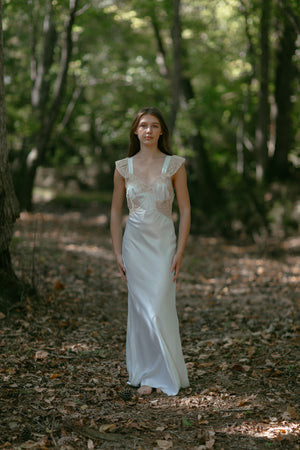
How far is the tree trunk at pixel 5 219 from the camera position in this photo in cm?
551

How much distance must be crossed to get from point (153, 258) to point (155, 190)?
597mm

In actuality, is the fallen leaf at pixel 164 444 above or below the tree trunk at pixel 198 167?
below

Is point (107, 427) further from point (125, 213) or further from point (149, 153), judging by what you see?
point (125, 213)

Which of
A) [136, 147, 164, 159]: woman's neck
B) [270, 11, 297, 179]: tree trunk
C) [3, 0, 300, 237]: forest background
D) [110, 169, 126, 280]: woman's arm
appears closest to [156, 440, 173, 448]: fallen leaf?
[110, 169, 126, 280]: woman's arm

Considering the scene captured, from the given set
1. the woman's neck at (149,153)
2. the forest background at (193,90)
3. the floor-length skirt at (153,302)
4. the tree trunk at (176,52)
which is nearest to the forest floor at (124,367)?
the floor-length skirt at (153,302)

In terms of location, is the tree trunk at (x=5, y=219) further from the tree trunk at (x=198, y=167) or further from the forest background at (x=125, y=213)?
the tree trunk at (x=198, y=167)

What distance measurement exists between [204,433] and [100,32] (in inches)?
547

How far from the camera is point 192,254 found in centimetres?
1151

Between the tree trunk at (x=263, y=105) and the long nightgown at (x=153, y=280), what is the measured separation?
29.3ft

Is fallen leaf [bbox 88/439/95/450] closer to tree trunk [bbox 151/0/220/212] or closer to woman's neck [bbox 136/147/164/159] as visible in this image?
woman's neck [bbox 136/147/164/159]

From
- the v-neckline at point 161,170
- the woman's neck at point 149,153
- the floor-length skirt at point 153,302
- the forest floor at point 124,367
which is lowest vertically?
the forest floor at point 124,367

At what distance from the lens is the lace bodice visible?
13.8 ft

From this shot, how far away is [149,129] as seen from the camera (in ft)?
13.9

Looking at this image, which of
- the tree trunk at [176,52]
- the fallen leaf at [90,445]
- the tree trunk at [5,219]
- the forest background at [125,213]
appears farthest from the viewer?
the tree trunk at [176,52]
